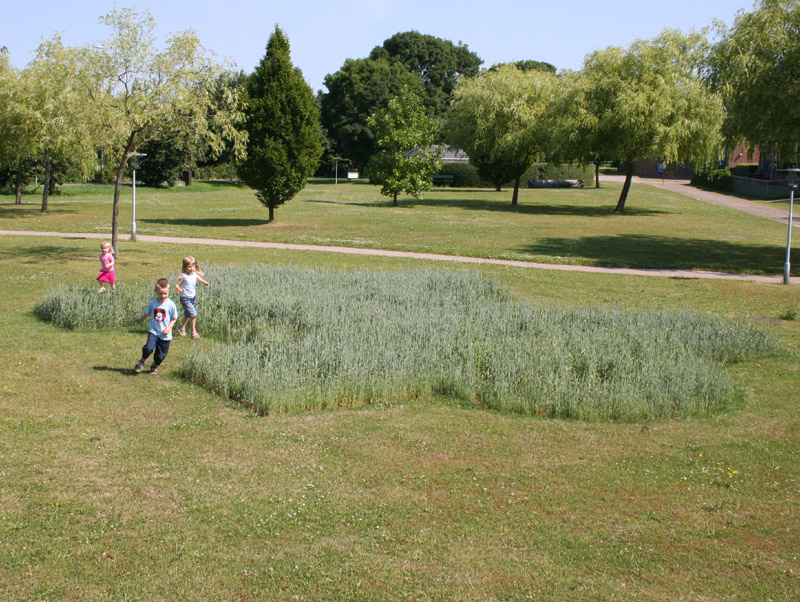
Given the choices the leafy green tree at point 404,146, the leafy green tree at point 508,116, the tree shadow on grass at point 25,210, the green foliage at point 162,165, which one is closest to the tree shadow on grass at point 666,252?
the leafy green tree at point 508,116

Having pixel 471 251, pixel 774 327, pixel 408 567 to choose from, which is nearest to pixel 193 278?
pixel 408 567

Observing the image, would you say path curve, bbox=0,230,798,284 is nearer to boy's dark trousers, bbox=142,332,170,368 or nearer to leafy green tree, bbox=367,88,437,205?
boy's dark trousers, bbox=142,332,170,368

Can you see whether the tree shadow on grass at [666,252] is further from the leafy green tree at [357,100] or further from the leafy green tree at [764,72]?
the leafy green tree at [357,100]

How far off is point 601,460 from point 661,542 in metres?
1.69

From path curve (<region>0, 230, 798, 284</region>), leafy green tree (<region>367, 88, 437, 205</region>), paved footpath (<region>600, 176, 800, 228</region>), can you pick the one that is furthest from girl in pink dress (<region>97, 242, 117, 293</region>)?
paved footpath (<region>600, 176, 800, 228</region>)

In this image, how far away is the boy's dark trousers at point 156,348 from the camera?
10.1 m

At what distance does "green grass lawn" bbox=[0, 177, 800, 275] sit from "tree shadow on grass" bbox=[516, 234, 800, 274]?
4cm

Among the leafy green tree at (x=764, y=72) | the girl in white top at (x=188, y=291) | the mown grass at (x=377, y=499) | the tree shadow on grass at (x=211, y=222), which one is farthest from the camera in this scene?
the tree shadow on grass at (x=211, y=222)

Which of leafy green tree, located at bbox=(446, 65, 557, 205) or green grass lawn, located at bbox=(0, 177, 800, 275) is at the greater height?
leafy green tree, located at bbox=(446, 65, 557, 205)

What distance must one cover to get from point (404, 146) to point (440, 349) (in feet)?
121

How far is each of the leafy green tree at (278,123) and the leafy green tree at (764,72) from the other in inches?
627

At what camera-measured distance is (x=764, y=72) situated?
889 inches

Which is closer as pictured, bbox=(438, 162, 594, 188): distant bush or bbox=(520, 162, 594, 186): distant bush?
bbox=(438, 162, 594, 188): distant bush

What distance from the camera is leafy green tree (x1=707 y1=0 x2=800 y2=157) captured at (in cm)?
2245
